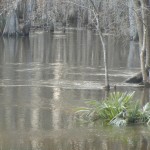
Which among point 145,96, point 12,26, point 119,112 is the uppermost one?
point 12,26

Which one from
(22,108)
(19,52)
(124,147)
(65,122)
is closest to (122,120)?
(65,122)

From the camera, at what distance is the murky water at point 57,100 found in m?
12.9

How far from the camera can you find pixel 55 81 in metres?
25.7

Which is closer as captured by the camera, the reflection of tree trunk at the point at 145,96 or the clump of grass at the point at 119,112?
the clump of grass at the point at 119,112

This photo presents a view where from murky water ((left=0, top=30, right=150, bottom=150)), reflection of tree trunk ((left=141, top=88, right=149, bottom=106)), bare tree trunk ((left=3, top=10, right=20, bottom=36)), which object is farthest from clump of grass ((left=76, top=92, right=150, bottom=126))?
bare tree trunk ((left=3, top=10, right=20, bottom=36))

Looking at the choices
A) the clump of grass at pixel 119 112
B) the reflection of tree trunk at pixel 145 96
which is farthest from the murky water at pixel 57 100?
the clump of grass at pixel 119 112

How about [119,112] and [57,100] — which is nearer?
[119,112]

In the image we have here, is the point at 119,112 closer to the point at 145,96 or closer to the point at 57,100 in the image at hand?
the point at 57,100

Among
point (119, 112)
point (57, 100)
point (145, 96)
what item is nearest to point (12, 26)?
point (145, 96)

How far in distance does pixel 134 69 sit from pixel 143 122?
1692 centimetres

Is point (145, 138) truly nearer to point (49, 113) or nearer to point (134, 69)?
point (49, 113)

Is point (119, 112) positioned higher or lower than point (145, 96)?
higher

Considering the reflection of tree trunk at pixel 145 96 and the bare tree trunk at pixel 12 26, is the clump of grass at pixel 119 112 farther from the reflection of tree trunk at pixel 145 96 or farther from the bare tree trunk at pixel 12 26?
the bare tree trunk at pixel 12 26

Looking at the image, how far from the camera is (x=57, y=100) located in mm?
19828
